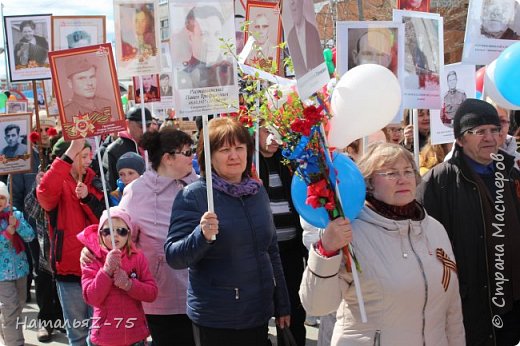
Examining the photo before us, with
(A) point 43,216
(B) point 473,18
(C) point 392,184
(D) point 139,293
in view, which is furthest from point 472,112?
(A) point 43,216

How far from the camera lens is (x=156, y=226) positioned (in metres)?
4.41

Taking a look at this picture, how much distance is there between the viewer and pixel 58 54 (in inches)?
184

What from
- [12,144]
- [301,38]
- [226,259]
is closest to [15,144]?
[12,144]

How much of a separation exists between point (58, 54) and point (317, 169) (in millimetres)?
2607

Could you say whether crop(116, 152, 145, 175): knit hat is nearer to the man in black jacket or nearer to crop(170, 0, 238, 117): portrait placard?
the man in black jacket

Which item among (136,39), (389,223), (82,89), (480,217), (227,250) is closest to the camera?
(389,223)

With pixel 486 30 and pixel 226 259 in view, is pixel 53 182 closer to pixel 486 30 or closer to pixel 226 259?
pixel 226 259

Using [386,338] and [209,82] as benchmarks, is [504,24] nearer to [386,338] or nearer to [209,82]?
[209,82]

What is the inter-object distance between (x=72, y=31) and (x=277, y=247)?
14.4 ft

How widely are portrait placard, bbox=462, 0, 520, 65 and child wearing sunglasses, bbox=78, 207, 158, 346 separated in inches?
105

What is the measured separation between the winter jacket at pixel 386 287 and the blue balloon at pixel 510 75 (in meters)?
1.50

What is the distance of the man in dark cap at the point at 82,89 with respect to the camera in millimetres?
4707

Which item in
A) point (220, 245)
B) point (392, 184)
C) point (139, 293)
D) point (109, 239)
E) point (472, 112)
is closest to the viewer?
point (392, 184)

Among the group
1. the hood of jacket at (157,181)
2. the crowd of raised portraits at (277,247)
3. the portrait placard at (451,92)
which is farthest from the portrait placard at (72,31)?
the portrait placard at (451,92)
